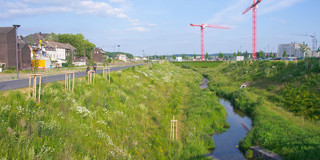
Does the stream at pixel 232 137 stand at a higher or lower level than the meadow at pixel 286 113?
lower

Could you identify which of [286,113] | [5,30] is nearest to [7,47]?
[5,30]

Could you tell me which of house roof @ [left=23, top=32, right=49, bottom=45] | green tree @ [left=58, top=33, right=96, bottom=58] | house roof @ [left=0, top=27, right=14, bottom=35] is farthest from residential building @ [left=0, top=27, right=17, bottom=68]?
green tree @ [left=58, top=33, right=96, bottom=58]

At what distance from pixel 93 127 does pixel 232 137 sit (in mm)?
9831

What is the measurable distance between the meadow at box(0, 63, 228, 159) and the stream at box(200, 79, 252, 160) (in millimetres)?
674

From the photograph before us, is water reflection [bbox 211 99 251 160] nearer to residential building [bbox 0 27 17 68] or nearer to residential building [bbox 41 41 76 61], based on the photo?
residential building [bbox 0 27 17 68]

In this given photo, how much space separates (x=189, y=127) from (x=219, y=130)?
9.94 feet

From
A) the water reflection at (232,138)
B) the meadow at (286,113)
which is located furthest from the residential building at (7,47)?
the water reflection at (232,138)

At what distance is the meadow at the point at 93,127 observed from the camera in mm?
7098

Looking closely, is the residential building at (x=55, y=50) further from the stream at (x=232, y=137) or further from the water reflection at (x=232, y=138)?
the water reflection at (x=232, y=138)

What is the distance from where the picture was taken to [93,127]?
1030 cm

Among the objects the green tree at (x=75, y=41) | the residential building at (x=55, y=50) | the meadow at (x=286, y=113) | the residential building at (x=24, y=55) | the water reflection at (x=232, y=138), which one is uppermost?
the green tree at (x=75, y=41)

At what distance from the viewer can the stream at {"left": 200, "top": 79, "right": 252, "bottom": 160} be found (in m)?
12.6

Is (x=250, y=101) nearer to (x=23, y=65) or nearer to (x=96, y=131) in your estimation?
(x=96, y=131)

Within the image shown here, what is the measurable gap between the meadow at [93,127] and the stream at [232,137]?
2.21 ft
